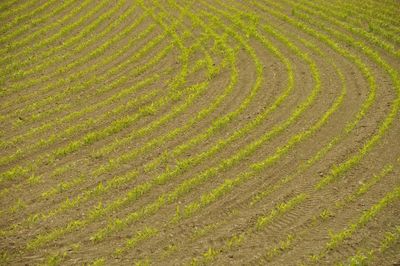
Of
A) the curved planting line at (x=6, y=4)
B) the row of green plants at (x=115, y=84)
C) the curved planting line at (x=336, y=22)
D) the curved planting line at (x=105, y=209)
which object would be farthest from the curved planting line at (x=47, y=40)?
the curved planting line at (x=336, y=22)

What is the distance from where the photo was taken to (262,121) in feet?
53.7

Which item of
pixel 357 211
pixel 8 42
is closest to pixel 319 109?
pixel 357 211

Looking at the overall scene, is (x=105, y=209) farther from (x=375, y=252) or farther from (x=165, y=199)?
(x=375, y=252)

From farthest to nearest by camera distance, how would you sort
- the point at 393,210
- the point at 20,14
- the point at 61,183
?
the point at 20,14, the point at 61,183, the point at 393,210

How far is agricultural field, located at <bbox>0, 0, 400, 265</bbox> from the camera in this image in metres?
11.6

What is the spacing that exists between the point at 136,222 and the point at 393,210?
695 centimetres

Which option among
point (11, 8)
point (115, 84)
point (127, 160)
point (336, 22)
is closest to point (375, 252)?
point (127, 160)

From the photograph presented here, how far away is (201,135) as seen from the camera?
51.6ft

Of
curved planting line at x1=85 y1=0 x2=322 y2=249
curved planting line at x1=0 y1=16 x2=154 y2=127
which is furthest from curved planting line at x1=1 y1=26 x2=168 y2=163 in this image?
curved planting line at x1=85 y1=0 x2=322 y2=249

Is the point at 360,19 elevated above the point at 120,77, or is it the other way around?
the point at 360,19

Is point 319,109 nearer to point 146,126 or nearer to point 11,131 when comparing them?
point 146,126

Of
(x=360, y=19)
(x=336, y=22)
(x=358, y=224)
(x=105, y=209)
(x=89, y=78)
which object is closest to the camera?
(x=358, y=224)

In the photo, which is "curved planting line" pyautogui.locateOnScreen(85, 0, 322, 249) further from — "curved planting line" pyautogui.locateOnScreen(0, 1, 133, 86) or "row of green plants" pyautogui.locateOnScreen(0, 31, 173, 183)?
"curved planting line" pyautogui.locateOnScreen(0, 1, 133, 86)

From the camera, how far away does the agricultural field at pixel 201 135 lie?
38.2 ft
